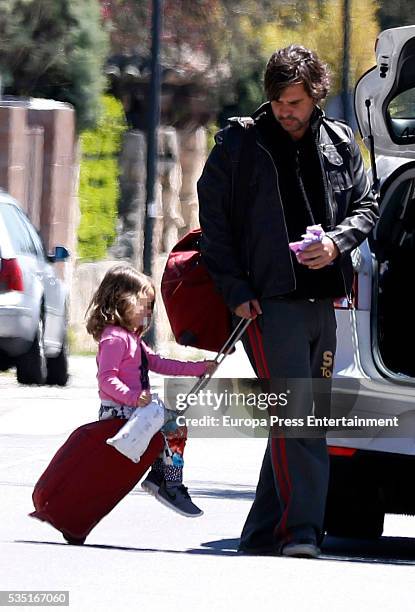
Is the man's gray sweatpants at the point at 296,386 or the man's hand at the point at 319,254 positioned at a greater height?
the man's hand at the point at 319,254

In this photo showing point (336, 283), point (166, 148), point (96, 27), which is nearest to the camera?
point (336, 283)

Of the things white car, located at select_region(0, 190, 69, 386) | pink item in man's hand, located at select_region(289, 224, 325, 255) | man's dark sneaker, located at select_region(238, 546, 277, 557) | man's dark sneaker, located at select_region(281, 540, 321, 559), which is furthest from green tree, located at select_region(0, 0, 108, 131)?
man's dark sneaker, located at select_region(281, 540, 321, 559)

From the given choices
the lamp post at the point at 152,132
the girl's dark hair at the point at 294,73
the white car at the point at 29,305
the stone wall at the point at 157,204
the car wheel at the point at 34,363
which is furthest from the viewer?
the stone wall at the point at 157,204

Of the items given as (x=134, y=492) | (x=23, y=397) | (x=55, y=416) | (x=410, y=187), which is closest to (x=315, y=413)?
(x=410, y=187)

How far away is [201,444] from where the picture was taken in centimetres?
1256

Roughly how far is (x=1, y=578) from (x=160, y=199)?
23534mm

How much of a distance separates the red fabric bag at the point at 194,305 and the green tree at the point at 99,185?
63.0 ft

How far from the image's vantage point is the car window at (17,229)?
15703mm

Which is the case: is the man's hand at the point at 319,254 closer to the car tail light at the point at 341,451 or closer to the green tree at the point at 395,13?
the car tail light at the point at 341,451

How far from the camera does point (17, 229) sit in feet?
52.7

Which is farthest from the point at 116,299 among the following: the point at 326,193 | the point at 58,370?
the point at 58,370

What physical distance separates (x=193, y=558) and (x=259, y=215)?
129 cm

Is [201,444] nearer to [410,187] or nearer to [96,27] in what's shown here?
[410,187]

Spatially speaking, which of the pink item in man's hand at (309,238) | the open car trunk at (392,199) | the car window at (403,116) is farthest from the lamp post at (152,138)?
the pink item in man's hand at (309,238)
